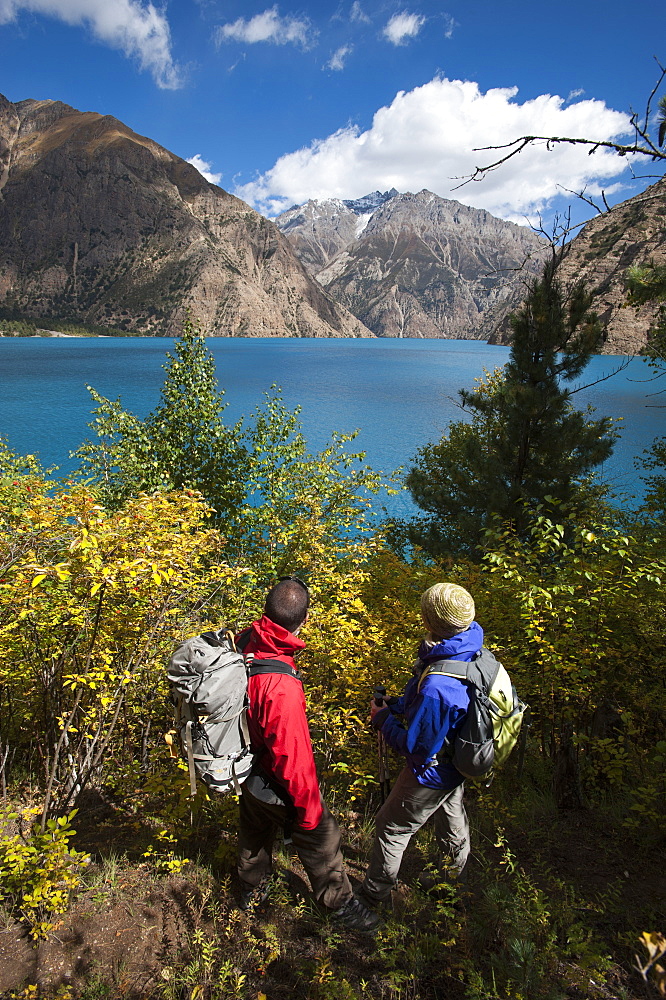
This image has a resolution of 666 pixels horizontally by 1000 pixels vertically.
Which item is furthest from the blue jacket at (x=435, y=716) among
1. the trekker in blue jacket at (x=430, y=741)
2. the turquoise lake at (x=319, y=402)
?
the turquoise lake at (x=319, y=402)

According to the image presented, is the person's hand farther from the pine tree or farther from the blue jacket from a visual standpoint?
the pine tree

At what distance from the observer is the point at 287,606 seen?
2.70 meters

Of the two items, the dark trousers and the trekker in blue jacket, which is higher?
the trekker in blue jacket

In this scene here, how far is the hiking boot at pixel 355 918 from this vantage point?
2.89m

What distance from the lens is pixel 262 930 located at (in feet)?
9.48

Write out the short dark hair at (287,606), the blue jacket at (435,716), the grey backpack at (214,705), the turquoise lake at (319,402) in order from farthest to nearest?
1. the turquoise lake at (319,402)
2. the short dark hair at (287,606)
3. the blue jacket at (435,716)
4. the grey backpack at (214,705)

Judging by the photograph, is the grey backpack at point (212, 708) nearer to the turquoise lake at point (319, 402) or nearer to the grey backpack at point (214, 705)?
the grey backpack at point (214, 705)

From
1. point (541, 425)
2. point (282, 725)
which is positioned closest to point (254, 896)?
point (282, 725)

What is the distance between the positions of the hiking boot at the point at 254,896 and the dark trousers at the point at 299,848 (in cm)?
4

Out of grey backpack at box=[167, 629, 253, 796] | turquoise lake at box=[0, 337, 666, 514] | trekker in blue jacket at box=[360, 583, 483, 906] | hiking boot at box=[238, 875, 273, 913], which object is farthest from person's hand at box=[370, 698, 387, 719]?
turquoise lake at box=[0, 337, 666, 514]

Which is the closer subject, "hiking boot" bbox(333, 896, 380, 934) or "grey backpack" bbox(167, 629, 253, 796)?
"grey backpack" bbox(167, 629, 253, 796)

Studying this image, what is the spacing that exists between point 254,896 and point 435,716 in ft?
5.40

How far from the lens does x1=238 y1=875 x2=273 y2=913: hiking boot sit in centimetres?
298

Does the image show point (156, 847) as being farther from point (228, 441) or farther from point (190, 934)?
point (228, 441)
